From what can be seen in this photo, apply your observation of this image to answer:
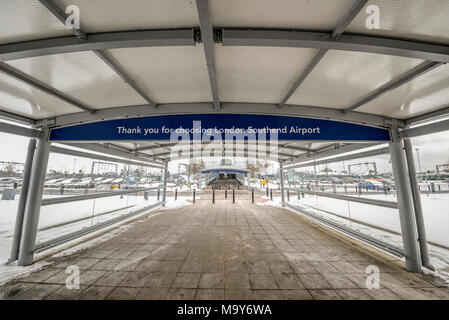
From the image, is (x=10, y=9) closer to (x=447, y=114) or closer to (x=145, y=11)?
(x=145, y=11)

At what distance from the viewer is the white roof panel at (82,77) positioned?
1972 mm

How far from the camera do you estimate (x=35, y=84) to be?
2297mm

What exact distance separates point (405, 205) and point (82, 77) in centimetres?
558

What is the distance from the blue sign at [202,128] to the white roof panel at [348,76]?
552mm

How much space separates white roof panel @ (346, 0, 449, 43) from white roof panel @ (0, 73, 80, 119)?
4286 millimetres

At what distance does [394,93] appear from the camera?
2.43 m

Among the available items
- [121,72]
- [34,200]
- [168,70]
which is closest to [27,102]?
[34,200]

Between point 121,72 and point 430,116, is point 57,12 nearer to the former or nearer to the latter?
point 121,72

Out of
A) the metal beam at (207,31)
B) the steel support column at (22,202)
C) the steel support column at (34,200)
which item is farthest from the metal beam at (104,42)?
the steel support column at (22,202)

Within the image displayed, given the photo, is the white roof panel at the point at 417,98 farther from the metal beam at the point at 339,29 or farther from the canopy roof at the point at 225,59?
the metal beam at the point at 339,29

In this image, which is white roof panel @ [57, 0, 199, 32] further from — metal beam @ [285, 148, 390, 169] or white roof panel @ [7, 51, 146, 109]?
metal beam @ [285, 148, 390, 169]

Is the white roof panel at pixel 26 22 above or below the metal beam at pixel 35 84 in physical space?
above

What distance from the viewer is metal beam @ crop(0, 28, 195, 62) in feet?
5.35
